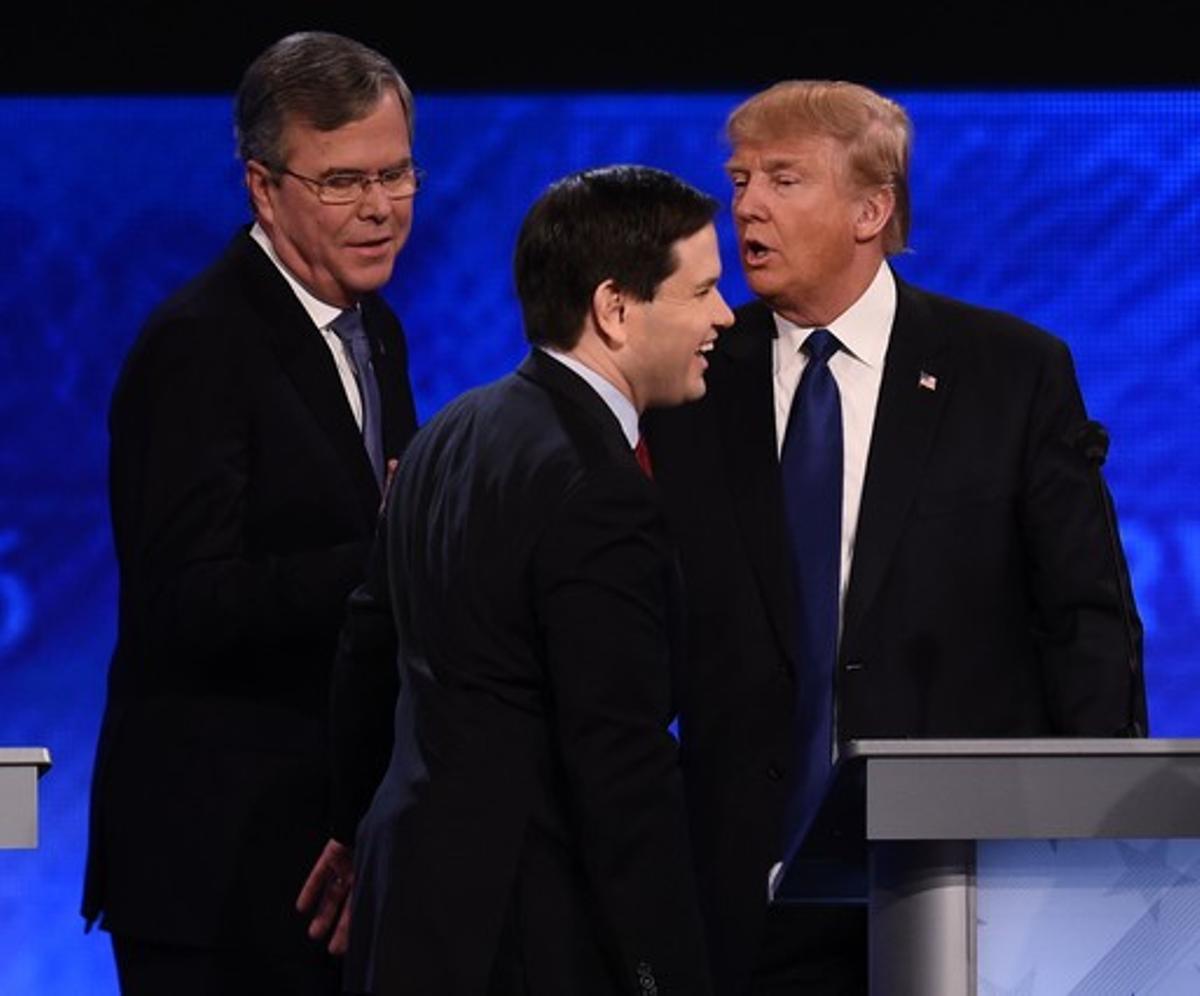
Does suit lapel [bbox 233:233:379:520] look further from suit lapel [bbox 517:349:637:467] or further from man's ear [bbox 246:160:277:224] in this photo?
suit lapel [bbox 517:349:637:467]

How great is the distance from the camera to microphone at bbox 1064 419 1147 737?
10.4 ft

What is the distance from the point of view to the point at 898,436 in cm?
373

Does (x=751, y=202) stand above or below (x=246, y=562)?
above

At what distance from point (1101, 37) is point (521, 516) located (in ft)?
9.35

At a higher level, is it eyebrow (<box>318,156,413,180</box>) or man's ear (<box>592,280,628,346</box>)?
eyebrow (<box>318,156,413,180</box>)

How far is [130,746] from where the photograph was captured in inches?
137

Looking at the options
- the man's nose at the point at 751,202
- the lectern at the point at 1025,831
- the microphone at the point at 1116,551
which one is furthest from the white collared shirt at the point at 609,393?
the man's nose at the point at 751,202

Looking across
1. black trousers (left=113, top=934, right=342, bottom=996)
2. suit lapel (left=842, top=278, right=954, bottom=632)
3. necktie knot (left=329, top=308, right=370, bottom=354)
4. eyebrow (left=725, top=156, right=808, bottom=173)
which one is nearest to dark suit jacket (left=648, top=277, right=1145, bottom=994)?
suit lapel (left=842, top=278, right=954, bottom=632)

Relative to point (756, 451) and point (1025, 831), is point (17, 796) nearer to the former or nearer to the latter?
point (1025, 831)

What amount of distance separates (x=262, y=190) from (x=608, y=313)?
91cm

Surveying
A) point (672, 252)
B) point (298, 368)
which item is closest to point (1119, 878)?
point (672, 252)

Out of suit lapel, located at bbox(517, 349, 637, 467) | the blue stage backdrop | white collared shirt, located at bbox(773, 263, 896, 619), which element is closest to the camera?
suit lapel, located at bbox(517, 349, 637, 467)

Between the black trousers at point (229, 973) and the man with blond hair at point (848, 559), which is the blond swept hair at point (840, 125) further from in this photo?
the black trousers at point (229, 973)

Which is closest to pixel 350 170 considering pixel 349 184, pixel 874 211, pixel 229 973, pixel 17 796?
pixel 349 184
